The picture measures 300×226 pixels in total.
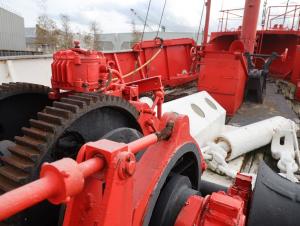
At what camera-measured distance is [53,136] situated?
144 centimetres

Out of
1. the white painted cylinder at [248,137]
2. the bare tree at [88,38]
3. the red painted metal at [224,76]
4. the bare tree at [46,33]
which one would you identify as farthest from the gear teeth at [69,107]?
the bare tree at [88,38]

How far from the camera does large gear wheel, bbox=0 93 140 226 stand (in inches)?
52.4

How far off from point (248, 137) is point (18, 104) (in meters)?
2.87

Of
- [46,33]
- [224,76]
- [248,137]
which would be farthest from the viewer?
[46,33]

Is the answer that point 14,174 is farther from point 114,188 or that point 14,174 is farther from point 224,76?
point 224,76

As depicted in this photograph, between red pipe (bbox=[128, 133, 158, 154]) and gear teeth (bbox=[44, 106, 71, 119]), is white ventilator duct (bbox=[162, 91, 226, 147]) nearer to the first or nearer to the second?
gear teeth (bbox=[44, 106, 71, 119])

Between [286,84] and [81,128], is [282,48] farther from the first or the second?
[81,128]

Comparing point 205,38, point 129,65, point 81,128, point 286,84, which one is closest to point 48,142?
point 81,128

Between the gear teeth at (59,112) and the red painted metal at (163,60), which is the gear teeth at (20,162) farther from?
the red painted metal at (163,60)

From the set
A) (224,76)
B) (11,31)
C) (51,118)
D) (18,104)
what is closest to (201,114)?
(224,76)

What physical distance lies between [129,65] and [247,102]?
109 inches

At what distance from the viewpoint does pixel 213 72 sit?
5711 millimetres

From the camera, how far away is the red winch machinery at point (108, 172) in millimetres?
945

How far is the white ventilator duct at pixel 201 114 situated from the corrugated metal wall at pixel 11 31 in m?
19.8
